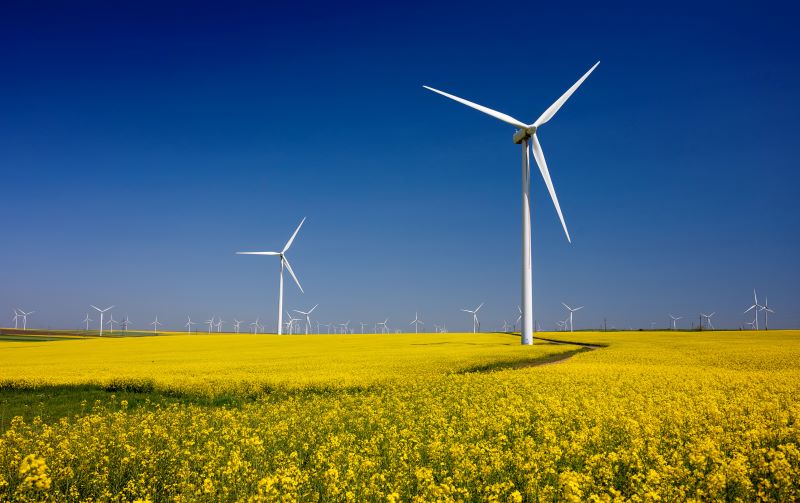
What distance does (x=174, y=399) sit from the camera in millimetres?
21078

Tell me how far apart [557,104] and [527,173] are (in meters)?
8.38

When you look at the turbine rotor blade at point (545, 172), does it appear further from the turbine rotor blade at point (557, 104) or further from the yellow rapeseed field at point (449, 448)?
the yellow rapeseed field at point (449, 448)

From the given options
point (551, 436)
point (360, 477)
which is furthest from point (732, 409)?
point (360, 477)

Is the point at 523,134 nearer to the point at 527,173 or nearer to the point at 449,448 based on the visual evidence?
the point at 527,173

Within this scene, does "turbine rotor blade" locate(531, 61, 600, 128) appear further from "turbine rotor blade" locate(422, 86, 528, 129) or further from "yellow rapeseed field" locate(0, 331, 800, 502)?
"yellow rapeseed field" locate(0, 331, 800, 502)

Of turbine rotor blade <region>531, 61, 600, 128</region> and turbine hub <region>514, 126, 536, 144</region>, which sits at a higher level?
turbine rotor blade <region>531, 61, 600, 128</region>

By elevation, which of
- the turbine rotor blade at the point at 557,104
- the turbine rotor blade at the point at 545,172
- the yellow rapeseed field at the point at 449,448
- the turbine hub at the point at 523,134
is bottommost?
the yellow rapeseed field at the point at 449,448

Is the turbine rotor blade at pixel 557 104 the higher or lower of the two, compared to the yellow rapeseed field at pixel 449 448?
higher

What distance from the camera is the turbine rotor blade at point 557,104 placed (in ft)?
187

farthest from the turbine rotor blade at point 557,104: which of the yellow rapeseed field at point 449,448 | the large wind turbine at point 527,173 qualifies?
the yellow rapeseed field at point 449,448

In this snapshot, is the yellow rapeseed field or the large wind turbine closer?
the yellow rapeseed field

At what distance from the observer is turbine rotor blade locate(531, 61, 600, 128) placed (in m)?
56.9

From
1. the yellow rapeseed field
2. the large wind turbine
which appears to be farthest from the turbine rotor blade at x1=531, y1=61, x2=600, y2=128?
the yellow rapeseed field

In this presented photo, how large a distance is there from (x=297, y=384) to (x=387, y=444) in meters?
12.4
